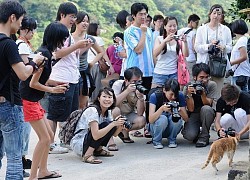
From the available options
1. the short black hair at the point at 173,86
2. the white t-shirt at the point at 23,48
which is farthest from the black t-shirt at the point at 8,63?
the short black hair at the point at 173,86

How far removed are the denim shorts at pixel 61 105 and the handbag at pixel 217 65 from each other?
205 centimetres

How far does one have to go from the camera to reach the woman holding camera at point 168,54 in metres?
6.96

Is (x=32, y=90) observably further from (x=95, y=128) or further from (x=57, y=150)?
(x=57, y=150)

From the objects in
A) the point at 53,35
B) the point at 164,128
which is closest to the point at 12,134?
the point at 53,35

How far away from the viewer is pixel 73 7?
613 centimetres

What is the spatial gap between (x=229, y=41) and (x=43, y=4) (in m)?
12.9

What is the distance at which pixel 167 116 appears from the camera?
253 inches

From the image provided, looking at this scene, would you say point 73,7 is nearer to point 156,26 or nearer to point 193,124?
point 193,124

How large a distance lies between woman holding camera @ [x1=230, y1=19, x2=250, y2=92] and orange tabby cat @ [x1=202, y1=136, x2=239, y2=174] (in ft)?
7.54

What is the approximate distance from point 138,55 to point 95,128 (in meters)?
1.60

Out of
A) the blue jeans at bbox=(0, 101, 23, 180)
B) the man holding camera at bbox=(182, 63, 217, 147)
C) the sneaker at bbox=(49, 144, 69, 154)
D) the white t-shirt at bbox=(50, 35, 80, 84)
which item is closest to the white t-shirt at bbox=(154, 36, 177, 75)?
the man holding camera at bbox=(182, 63, 217, 147)

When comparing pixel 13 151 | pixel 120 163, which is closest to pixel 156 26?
pixel 120 163

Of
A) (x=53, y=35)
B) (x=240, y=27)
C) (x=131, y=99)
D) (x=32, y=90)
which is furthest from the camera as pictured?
(x=240, y=27)

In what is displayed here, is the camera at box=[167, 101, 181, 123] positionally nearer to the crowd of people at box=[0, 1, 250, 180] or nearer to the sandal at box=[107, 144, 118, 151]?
the crowd of people at box=[0, 1, 250, 180]
